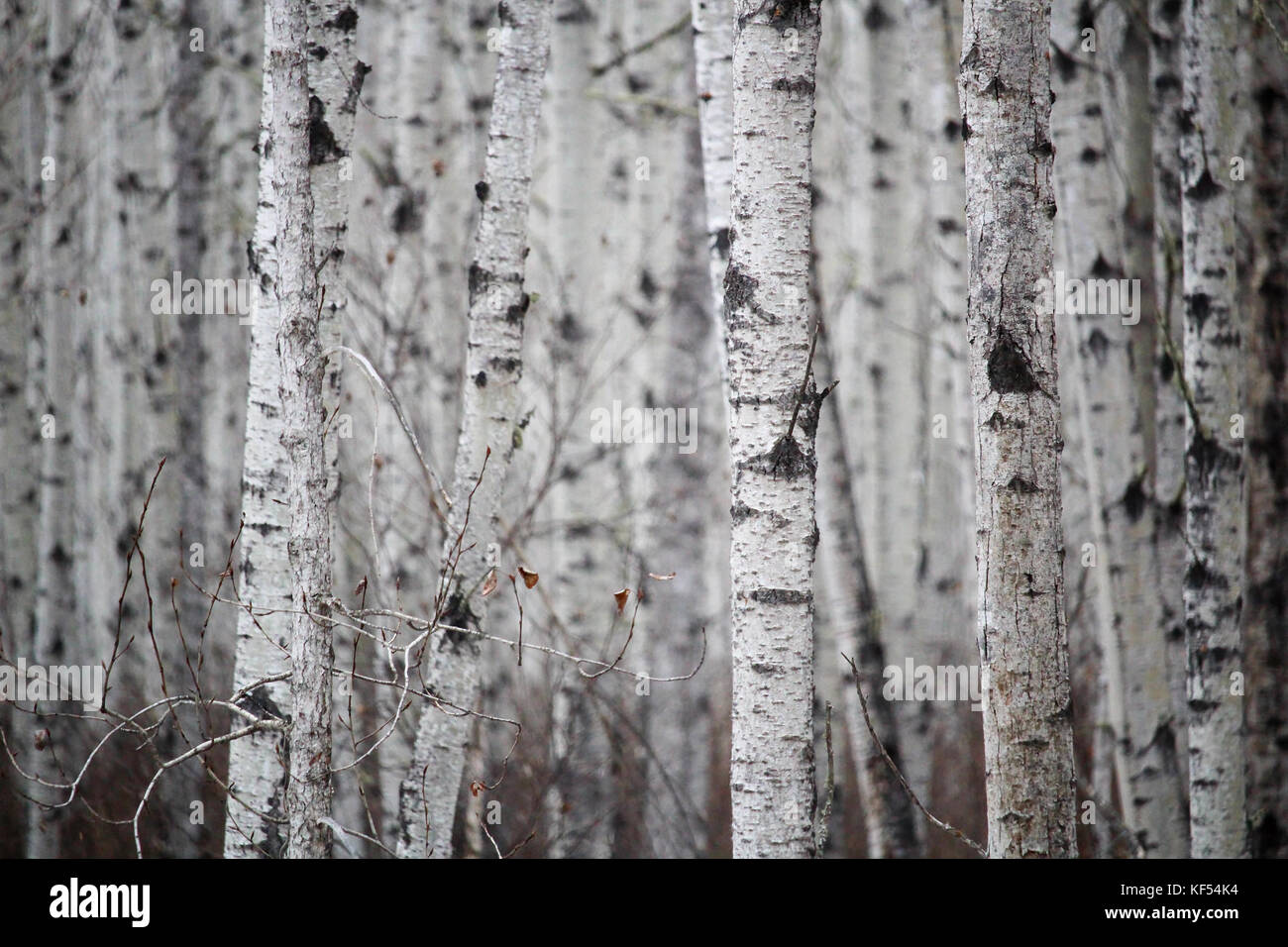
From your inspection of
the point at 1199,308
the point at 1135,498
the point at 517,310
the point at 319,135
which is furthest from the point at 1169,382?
the point at 319,135

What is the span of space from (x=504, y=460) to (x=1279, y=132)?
429cm

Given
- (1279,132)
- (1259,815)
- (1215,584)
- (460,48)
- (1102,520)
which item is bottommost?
(1259,815)

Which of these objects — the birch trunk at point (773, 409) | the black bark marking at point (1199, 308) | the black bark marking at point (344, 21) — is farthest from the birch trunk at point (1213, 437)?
the black bark marking at point (344, 21)

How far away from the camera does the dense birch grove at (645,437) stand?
2703mm

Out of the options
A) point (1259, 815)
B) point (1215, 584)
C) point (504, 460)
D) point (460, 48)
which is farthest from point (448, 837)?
point (460, 48)

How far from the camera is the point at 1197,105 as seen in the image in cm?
410

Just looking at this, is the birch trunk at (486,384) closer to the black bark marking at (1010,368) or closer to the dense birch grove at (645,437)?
the dense birch grove at (645,437)

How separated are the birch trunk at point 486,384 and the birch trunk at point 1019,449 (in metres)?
1.73

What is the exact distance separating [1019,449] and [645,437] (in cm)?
443

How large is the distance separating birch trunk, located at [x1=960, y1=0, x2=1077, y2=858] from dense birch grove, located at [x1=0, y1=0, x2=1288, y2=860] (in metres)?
0.01

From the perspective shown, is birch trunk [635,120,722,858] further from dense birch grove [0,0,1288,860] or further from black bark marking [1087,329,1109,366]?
black bark marking [1087,329,1109,366]

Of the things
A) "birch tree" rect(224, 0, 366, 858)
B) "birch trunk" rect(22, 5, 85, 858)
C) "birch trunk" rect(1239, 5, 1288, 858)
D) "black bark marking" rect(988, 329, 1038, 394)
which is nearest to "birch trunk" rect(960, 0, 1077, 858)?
"black bark marking" rect(988, 329, 1038, 394)
